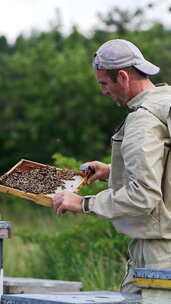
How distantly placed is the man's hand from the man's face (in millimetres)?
634

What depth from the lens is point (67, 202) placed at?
492 centimetres

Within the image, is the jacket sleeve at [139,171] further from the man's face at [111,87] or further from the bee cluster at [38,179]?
the bee cluster at [38,179]

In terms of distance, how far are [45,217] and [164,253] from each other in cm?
755

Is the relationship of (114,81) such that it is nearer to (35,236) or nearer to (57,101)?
(35,236)

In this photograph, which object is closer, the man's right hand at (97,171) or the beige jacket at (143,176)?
the beige jacket at (143,176)

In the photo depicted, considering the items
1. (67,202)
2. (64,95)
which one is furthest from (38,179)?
(64,95)

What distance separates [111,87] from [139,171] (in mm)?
633

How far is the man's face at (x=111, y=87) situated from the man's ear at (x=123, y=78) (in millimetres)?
18

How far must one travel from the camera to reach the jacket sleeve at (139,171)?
466 centimetres

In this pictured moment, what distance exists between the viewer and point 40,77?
25781 millimetres

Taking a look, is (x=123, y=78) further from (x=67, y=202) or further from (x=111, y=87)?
(x=67, y=202)

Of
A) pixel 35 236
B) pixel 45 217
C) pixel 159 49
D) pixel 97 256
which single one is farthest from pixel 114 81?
pixel 159 49

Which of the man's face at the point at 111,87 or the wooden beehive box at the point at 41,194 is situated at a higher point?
the man's face at the point at 111,87

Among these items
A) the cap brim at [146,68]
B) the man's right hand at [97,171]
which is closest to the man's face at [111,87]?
the cap brim at [146,68]
